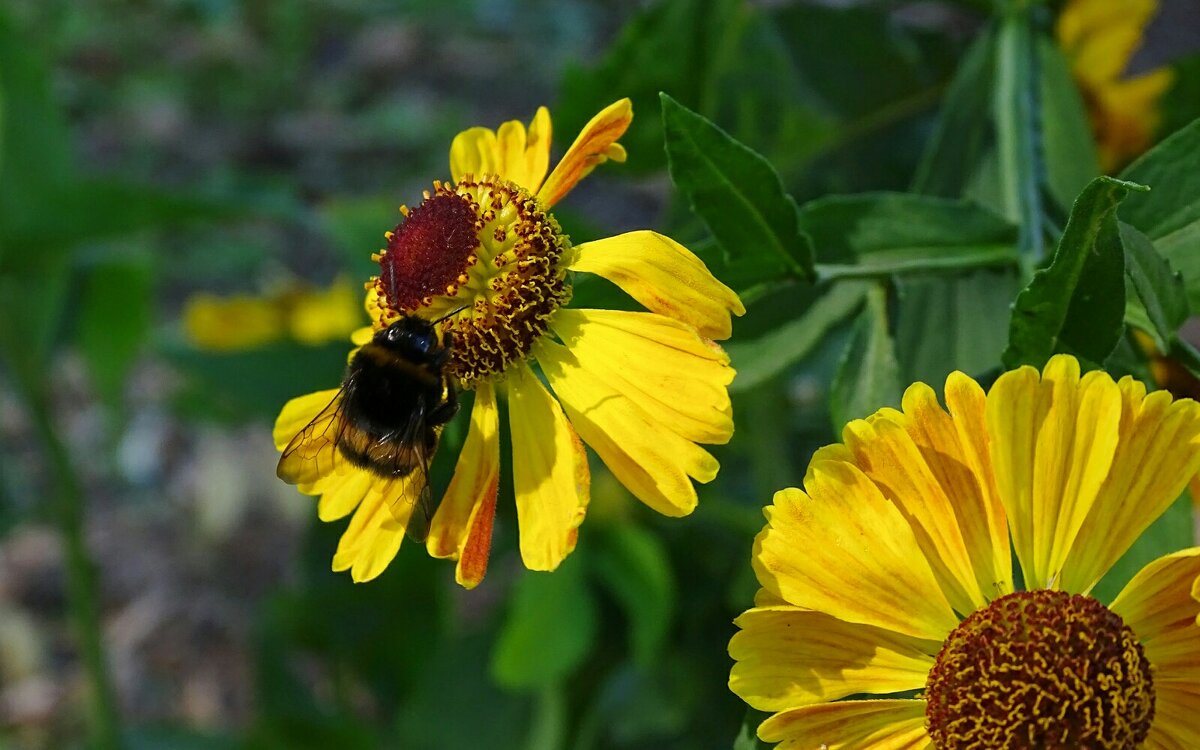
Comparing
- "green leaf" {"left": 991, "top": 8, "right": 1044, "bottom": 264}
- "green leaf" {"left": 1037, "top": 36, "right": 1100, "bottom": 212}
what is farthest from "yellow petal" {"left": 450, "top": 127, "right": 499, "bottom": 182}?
"green leaf" {"left": 1037, "top": 36, "right": 1100, "bottom": 212}

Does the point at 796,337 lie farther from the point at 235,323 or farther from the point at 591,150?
the point at 235,323

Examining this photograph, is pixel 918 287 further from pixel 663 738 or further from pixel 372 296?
pixel 663 738

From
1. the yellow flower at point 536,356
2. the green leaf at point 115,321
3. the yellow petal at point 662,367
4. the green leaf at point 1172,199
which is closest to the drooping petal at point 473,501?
the yellow flower at point 536,356

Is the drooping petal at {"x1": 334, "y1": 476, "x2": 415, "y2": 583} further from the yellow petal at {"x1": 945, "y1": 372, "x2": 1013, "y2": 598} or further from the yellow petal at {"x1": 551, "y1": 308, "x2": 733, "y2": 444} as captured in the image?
the yellow petal at {"x1": 945, "y1": 372, "x2": 1013, "y2": 598}

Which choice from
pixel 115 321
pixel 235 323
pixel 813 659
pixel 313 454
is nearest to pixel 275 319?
pixel 235 323

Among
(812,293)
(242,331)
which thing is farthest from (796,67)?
(242,331)

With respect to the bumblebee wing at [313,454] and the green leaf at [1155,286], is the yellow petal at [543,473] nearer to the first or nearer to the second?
the bumblebee wing at [313,454]
